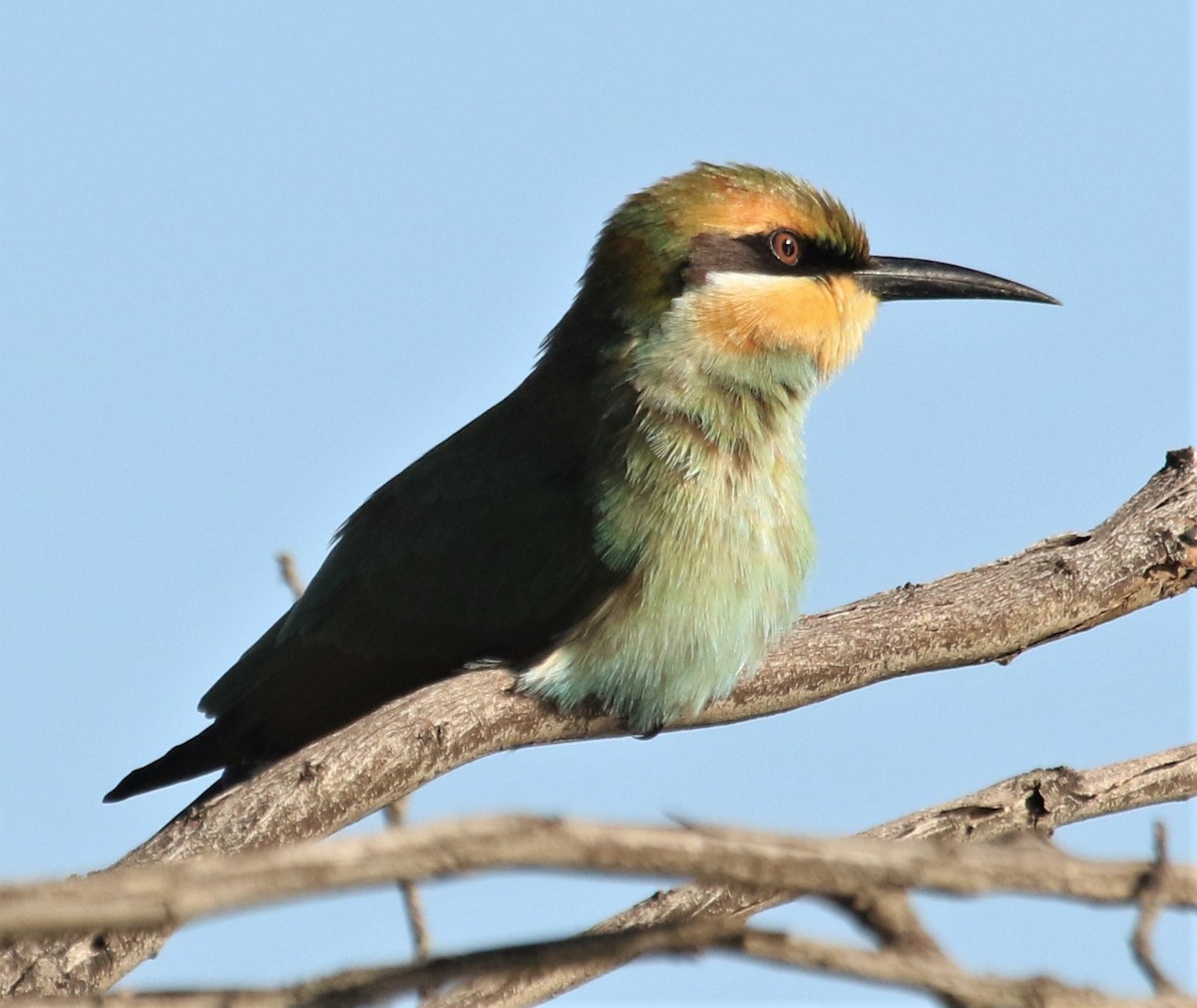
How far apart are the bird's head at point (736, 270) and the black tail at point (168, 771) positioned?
1.45 metres

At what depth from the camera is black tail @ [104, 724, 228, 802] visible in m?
4.20

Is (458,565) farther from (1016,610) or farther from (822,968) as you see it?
(822,968)

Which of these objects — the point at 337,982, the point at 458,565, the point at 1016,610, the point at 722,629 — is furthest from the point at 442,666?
the point at 337,982

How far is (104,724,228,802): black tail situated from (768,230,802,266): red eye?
1853mm

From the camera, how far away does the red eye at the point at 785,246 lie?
441cm

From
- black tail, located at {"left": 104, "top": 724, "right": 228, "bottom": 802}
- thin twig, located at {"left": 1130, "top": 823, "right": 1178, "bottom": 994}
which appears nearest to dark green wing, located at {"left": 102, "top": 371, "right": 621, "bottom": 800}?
black tail, located at {"left": 104, "top": 724, "right": 228, "bottom": 802}

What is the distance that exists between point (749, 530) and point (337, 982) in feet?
8.82

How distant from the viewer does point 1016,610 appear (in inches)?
164

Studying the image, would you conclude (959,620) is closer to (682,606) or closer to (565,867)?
(682,606)

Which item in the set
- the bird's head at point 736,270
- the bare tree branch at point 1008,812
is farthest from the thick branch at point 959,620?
the bird's head at point 736,270

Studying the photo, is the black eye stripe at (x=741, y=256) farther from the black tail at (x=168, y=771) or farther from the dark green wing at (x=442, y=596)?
the black tail at (x=168, y=771)

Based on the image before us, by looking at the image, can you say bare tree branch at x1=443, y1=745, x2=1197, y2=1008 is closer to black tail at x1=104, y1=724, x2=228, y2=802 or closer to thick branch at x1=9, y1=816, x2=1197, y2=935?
black tail at x1=104, y1=724, x2=228, y2=802

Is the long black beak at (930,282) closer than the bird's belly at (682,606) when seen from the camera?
No

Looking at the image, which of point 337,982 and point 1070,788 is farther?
point 1070,788
